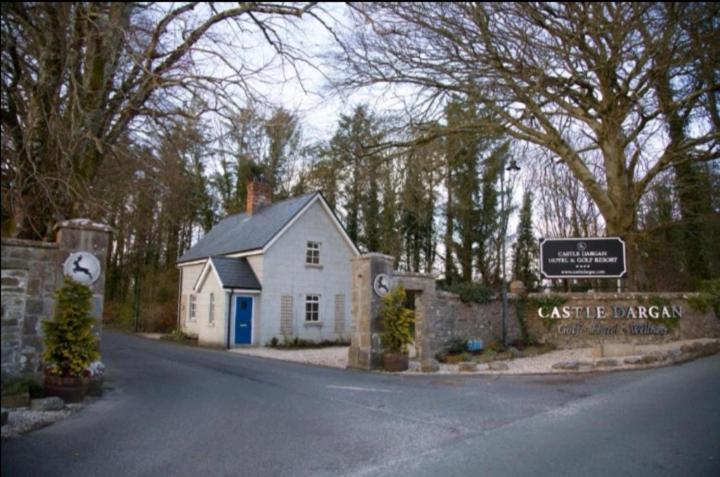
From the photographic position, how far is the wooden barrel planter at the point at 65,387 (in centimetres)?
757

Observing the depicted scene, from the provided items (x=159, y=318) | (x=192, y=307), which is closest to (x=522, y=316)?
(x=192, y=307)

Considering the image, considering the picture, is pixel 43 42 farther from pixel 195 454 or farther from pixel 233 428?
pixel 233 428

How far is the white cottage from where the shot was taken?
22.2 meters

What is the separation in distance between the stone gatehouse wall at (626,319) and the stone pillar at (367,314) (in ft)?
20.4

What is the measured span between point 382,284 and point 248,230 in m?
13.2

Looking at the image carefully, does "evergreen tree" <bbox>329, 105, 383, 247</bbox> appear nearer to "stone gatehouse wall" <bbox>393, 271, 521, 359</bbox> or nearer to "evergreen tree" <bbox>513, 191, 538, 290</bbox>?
"stone gatehouse wall" <bbox>393, 271, 521, 359</bbox>

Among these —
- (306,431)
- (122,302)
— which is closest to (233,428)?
(306,431)

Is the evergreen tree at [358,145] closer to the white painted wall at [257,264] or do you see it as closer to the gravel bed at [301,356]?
the gravel bed at [301,356]

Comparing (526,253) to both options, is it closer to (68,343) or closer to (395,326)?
(395,326)

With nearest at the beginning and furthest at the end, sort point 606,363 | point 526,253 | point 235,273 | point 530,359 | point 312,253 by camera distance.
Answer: point 606,363, point 530,359, point 235,273, point 312,253, point 526,253

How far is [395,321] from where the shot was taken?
13.8m

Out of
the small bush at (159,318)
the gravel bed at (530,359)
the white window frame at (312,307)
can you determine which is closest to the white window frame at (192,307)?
the small bush at (159,318)

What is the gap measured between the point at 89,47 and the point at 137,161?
5.50 metres

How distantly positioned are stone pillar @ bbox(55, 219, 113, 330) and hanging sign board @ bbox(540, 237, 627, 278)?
13.1 m
